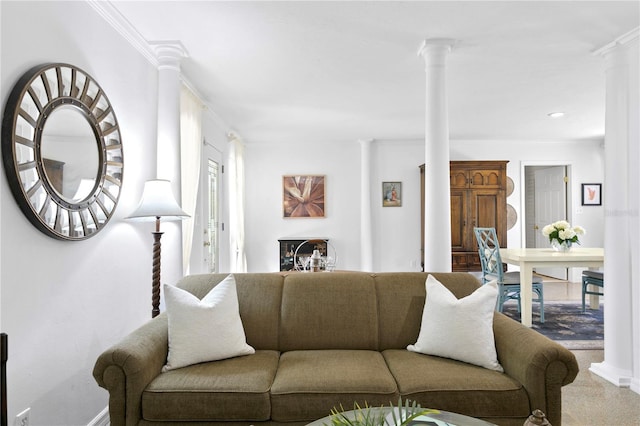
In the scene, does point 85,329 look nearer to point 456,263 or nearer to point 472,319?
point 472,319

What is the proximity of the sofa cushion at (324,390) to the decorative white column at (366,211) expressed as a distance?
15.9 feet

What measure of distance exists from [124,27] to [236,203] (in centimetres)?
381

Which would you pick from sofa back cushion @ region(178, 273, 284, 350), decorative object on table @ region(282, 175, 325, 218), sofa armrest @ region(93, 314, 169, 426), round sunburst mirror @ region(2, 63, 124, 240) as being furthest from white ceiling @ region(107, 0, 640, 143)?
sofa armrest @ region(93, 314, 169, 426)

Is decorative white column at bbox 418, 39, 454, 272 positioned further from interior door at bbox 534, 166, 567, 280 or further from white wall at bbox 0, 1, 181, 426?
interior door at bbox 534, 166, 567, 280

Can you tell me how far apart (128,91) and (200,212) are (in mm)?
1999

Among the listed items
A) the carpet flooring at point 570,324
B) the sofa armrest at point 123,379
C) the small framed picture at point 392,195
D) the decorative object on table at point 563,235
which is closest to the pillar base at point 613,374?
the carpet flooring at point 570,324

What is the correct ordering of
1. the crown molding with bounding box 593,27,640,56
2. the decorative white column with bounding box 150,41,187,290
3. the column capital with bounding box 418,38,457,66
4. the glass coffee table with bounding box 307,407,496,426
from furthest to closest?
the decorative white column with bounding box 150,41,187,290 < the column capital with bounding box 418,38,457,66 < the crown molding with bounding box 593,27,640,56 < the glass coffee table with bounding box 307,407,496,426

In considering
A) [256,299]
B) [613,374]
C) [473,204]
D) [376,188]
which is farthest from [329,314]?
[376,188]

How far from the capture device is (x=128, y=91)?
274cm

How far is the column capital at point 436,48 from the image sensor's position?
2945 millimetres

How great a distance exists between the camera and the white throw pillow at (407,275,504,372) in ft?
6.66

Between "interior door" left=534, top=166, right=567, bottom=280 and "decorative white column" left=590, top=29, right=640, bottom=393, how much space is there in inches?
183

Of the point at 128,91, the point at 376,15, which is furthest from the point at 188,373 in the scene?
the point at 376,15

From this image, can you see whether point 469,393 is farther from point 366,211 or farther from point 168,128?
point 366,211
